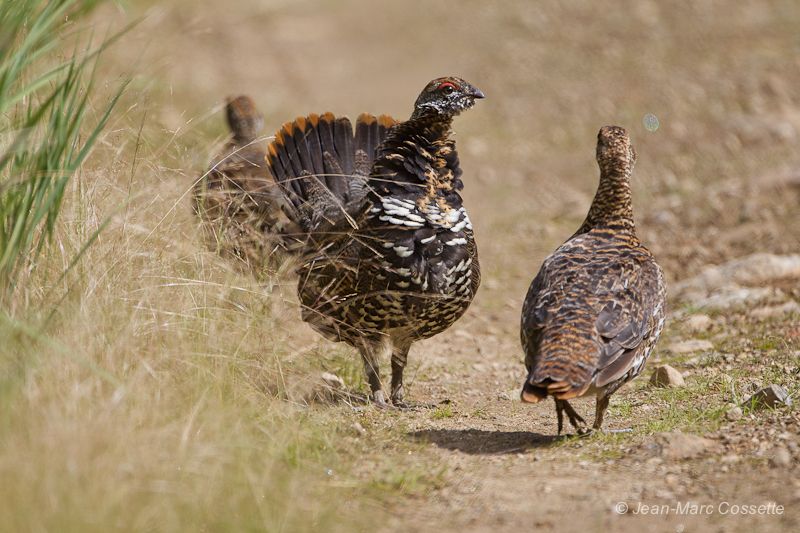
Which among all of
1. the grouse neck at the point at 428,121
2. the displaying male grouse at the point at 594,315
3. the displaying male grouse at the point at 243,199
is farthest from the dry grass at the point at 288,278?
the grouse neck at the point at 428,121

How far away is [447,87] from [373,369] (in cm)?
156

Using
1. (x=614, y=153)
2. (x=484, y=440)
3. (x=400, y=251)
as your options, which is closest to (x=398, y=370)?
(x=400, y=251)

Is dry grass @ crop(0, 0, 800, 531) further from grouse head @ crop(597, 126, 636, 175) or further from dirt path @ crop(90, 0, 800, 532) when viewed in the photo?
grouse head @ crop(597, 126, 636, 175)

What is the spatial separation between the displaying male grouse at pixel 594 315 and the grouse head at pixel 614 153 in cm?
11

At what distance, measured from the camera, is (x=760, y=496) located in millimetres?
3867

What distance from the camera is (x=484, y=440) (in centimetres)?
479

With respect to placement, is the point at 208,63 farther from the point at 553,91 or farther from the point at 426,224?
the point at 426,224

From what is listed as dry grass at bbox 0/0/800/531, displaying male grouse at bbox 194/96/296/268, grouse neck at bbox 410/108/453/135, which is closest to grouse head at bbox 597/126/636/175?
grouse neck at bbox 410/108/453/135

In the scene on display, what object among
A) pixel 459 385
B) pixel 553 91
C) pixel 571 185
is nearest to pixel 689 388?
pixel 459 385

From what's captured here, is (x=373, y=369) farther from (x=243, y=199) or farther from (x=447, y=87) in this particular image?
(x=447, y=87)

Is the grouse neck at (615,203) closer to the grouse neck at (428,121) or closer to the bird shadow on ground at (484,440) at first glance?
the grouse neck at (428,121)

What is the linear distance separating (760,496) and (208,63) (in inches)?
447

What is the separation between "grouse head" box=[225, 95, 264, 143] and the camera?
23.9 ft

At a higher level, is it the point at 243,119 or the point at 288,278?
the point at 243,119
